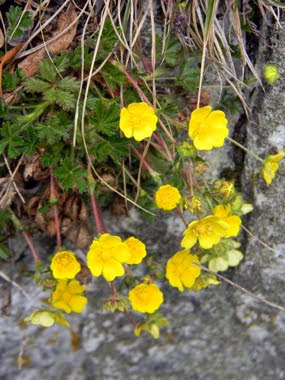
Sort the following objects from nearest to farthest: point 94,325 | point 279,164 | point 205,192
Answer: point 205,192
point 279,164
point 94,325

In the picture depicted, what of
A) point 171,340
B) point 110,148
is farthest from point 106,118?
point 171,340

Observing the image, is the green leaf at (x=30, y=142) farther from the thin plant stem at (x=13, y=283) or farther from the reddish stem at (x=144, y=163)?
the thin plant stem at (x=13, y=283)

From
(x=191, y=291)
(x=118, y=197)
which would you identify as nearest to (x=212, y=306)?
(x=191, y=291)

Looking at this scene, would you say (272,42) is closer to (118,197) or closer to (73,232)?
(118,197)

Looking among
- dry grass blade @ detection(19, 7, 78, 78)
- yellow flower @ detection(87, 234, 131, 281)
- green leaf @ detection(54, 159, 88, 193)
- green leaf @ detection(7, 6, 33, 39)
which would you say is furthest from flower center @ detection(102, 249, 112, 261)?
green leaf @ detection(7, 6, 33, 39)

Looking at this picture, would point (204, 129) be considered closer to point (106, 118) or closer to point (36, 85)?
point (106, 118)
